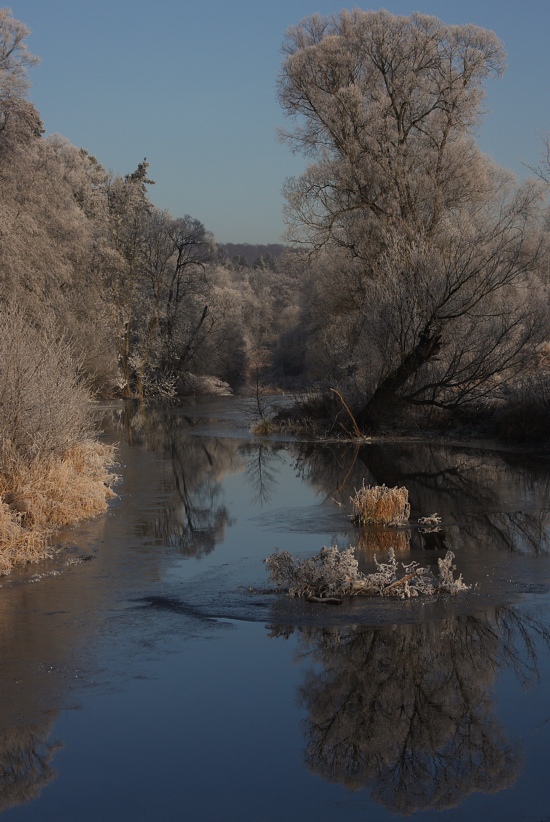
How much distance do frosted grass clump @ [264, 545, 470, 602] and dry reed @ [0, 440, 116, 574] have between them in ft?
11.9

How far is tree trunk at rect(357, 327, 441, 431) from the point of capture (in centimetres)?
2364

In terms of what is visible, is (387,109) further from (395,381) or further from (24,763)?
(24,763)

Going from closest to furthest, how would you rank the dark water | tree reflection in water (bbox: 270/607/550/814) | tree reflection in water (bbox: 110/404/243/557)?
the dark water, tree reflection in water (bbox: 270/607/550/814), tree reflection in water (bbox: 110/404/243/557)

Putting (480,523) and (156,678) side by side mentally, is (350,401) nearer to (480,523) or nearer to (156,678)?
(480,523)

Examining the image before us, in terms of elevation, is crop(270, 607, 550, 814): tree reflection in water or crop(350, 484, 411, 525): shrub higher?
crop(350, 484, 411, 525): shrub

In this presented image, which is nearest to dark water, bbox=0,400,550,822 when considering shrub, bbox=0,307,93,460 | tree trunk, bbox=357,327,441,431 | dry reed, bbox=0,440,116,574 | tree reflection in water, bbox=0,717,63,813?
tree reflection in water, bbox=0,717,63,813

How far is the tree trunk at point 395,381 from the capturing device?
77.6ft

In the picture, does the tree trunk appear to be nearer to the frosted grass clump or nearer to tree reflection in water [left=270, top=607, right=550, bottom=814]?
the frosted grass clump

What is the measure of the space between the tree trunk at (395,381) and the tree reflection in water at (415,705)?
49.1 feet

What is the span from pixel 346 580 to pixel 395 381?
Result: 15114 mm

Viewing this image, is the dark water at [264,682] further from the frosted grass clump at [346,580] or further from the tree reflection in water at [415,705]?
the frosted grass clump at [346,580]

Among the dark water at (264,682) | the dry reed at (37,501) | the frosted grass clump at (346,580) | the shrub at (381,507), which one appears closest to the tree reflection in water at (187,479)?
the dark water at (264,682)

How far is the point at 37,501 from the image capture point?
13391mm

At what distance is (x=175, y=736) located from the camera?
6.75 m
